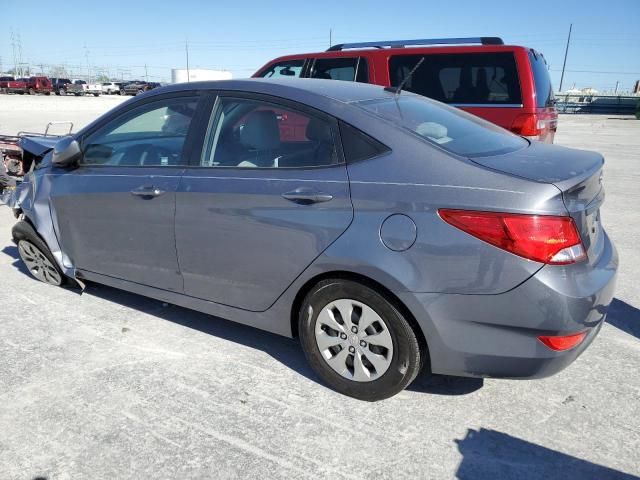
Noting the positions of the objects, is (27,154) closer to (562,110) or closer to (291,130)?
(291,130)

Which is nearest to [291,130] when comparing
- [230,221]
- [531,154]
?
[230,221]

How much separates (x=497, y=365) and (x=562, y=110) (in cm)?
4442

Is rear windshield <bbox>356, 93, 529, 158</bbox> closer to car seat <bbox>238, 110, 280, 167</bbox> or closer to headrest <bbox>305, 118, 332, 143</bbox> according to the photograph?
headrest <bbox>305, 118, 332, 143</bbox>

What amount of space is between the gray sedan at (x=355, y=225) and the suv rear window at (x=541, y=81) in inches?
128

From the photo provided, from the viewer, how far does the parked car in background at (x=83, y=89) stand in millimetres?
46531

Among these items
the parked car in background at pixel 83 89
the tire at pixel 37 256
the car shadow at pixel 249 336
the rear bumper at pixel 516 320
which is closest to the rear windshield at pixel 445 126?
the rear bumper at pixel 516 320

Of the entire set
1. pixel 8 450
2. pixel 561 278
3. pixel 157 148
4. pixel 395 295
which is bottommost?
pixel 8 450

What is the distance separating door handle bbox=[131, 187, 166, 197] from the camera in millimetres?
3133

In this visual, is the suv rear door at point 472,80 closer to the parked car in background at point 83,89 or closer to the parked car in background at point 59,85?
the parked car in background at point 83,89

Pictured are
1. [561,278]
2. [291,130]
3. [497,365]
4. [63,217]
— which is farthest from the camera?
[63,217]

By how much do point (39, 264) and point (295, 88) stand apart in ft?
9.13

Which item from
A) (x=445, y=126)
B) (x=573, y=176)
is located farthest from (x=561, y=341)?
(x=445, y=126)

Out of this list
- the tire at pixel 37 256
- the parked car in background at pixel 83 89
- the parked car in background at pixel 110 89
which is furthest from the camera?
the parked car in background at pixel 110 89

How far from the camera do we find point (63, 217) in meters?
Result: 3.77
